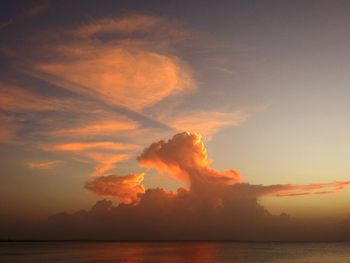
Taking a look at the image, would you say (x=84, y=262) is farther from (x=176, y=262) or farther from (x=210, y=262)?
(x=210, y=262)

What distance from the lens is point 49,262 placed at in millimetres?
92062

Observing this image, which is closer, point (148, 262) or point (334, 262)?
point (148, 262)

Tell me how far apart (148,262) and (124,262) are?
20.8ft

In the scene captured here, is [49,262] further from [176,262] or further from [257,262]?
[257,262]

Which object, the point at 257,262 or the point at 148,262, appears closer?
the point at 148,262

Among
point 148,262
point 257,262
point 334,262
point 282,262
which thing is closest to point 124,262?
point 148,262

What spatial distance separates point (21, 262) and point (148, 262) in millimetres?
30304

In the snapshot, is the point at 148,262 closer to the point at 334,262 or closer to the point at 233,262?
the point at 233,262

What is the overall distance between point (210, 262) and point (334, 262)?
1295 inches

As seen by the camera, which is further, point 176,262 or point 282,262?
point 282,262

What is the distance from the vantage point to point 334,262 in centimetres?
9781

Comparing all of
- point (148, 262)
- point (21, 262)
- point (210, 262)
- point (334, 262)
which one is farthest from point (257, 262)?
point (21, 262)

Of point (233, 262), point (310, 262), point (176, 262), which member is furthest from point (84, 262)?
point (310, 262)

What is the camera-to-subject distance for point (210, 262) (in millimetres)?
93812
